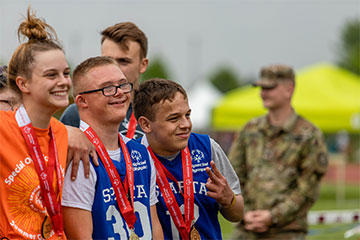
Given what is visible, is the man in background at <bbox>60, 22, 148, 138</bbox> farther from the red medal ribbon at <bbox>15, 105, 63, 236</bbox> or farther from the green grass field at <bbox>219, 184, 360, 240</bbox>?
the green grass field at <bbox>219, 184, 360, 240</bbox>

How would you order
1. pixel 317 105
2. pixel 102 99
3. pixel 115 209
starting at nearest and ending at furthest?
pixel 115 209 < pixel 102 99 < pixel 317 105

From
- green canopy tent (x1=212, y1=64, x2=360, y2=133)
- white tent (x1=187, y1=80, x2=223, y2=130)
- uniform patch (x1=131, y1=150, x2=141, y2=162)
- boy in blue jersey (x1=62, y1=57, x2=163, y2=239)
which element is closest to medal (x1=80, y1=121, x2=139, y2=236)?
boy in blue jersey (x1=62, y1=57, x2=163, y2=239)

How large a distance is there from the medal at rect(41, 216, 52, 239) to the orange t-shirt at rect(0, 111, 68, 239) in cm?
2

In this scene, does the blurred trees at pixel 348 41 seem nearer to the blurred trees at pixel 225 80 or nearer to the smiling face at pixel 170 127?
the blurred trees at pixel 225 80

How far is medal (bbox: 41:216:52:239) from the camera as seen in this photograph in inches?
117

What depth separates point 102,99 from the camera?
11.3ft

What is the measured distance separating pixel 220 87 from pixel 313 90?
252 feet

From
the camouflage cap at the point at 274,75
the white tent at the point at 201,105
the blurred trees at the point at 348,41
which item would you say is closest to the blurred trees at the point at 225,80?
the blurred trees at the point at 348,41

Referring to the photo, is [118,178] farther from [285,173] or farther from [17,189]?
[285,173]

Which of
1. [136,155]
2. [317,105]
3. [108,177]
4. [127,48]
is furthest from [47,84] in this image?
[317,105]

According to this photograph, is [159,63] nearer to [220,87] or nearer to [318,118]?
[220,87]

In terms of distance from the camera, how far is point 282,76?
21.4 ft

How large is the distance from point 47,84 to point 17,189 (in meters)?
0.54

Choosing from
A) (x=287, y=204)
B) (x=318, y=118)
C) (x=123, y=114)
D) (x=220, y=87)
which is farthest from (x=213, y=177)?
(x=220, y=87)
